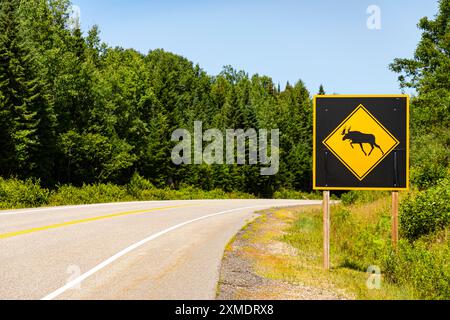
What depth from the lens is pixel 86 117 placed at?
149 ft

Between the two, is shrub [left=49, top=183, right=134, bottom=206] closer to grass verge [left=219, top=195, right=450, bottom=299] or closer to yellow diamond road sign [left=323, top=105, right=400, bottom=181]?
grass verge [left=219, top=195, right=450, bottom=299]

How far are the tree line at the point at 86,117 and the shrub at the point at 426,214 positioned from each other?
25275 millimetres

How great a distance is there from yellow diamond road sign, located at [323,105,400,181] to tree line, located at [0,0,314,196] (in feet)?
90.4

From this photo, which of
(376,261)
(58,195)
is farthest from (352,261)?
(58,195)

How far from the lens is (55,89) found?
137 ft

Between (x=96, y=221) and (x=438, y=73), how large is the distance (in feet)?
74.9

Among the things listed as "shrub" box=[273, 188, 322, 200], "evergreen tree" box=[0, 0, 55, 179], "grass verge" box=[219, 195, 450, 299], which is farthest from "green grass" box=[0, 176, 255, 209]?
"shrub" box=[273, 188, 322, 200]

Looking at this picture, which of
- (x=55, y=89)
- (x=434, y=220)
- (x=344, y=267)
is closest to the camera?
(x=344, y=267)

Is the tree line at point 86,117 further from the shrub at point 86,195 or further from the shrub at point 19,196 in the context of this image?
the shrub at point 19,196

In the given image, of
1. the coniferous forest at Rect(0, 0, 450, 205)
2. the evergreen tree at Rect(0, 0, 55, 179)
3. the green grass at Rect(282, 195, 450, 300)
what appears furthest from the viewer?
the evergreen tree at Rect(0, 0, 55, 179)

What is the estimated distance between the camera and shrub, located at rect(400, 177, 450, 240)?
540 inches

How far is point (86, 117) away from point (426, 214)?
3793 cm
